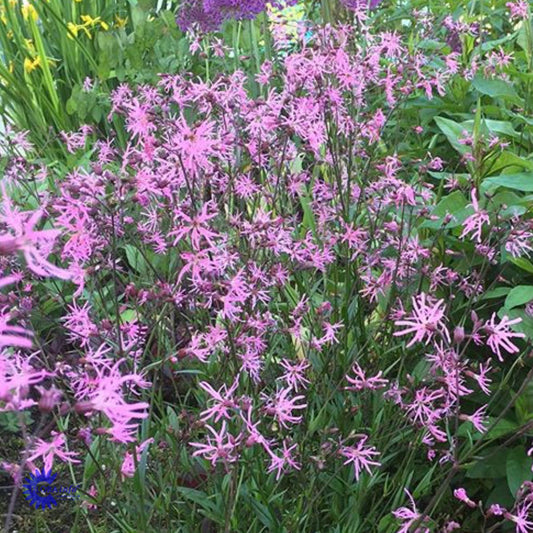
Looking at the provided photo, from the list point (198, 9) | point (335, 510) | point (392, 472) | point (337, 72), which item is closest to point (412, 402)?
point (335, 510)

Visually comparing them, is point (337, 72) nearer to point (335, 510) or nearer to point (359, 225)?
point (359, 225)

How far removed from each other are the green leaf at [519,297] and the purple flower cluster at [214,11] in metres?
1.68

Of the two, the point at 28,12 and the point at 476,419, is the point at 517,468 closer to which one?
the point at 476,419

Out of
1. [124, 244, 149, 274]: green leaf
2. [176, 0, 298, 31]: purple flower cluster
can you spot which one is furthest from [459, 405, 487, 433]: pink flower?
[176, 0, 298, 31]: purple flower cluster

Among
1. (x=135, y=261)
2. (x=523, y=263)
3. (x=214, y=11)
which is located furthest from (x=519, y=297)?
(x=214, y=11)

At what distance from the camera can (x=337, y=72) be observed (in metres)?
1.77

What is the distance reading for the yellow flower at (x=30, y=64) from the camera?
154 inches

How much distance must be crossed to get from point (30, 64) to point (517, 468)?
327 centimetres

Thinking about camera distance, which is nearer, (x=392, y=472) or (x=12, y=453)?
(x=392, y=472)

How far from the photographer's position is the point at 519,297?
5.04ft

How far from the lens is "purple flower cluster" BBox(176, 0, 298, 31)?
9.26 ft

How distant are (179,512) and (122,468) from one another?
312 millimetres

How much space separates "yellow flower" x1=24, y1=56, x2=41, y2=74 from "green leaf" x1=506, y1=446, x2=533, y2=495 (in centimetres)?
318

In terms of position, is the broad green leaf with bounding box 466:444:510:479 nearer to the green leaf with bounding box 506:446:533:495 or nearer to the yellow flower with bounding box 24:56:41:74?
the green leaf with bounding box 506:446:533:495
